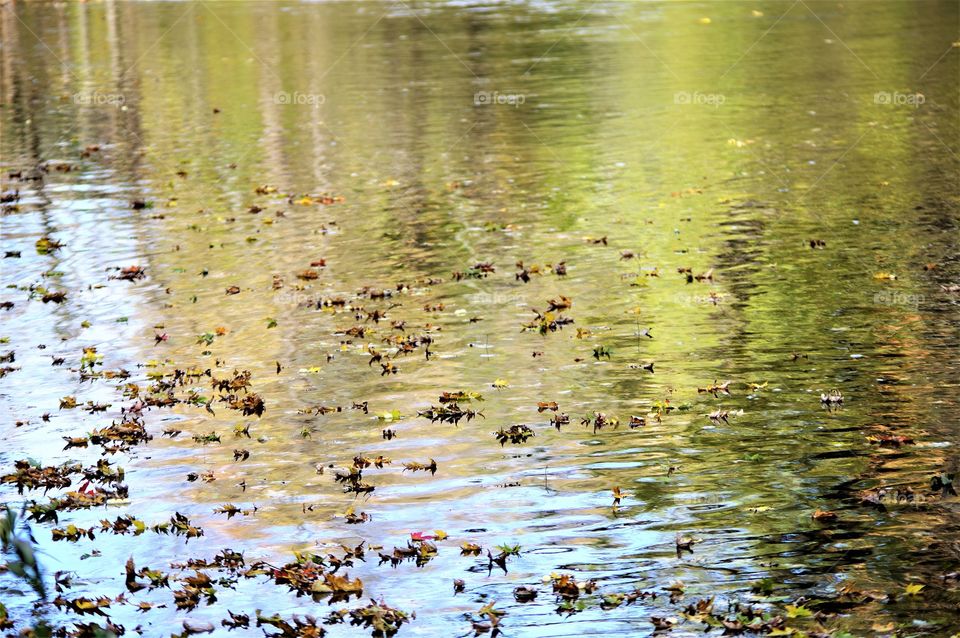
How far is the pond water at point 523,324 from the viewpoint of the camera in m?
6.69

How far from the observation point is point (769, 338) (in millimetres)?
10227

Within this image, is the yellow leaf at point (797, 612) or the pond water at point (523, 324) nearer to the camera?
the yellow leaf at point (797, 612)

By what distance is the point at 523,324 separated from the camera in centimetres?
1102

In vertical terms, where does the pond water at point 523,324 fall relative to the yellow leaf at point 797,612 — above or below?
above

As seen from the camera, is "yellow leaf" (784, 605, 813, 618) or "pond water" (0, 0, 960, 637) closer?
"yellow leaf" (784, 605, 813, 618)

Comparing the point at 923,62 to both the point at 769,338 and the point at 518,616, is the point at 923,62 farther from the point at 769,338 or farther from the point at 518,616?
the point at 518,616

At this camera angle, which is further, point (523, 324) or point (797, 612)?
point (523, 324)

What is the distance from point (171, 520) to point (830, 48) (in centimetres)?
2380

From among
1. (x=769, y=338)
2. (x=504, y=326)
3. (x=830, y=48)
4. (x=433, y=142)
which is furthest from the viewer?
(x=830, y=48)

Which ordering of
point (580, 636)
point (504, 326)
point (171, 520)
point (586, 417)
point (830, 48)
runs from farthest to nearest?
1. point (830, 48)
2. point (504, 326)
3. point (586, 417)
4. point (171, 520)
5. point (580, 636)

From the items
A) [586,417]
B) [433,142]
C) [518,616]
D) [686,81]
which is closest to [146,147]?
[433,142]

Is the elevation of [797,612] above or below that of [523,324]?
below

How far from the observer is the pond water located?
669cm

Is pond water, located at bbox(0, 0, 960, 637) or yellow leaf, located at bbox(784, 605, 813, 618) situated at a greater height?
pond water, located at bbox(0, 0, 960, 637)
